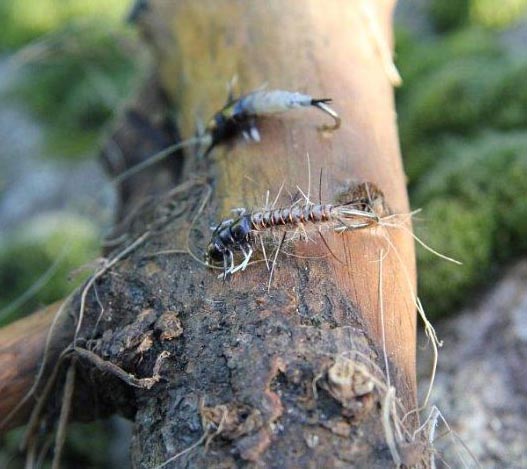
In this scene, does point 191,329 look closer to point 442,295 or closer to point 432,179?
point 442,295

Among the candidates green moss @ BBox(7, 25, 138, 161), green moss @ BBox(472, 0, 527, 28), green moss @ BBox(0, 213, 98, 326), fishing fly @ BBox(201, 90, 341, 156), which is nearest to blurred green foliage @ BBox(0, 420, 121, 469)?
green moss @ BBox(0, 213, 98, 326)

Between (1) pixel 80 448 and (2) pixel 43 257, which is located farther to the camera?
(2) pixel 43 257

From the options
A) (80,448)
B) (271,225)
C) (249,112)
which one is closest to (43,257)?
(80,448)

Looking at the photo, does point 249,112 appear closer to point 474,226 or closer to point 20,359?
point 20,359

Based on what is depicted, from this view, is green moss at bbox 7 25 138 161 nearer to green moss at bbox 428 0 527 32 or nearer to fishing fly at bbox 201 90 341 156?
green moss at bbox 428 0 527 32

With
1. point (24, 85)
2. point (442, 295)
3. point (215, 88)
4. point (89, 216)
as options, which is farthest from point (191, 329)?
point (24, 85)
